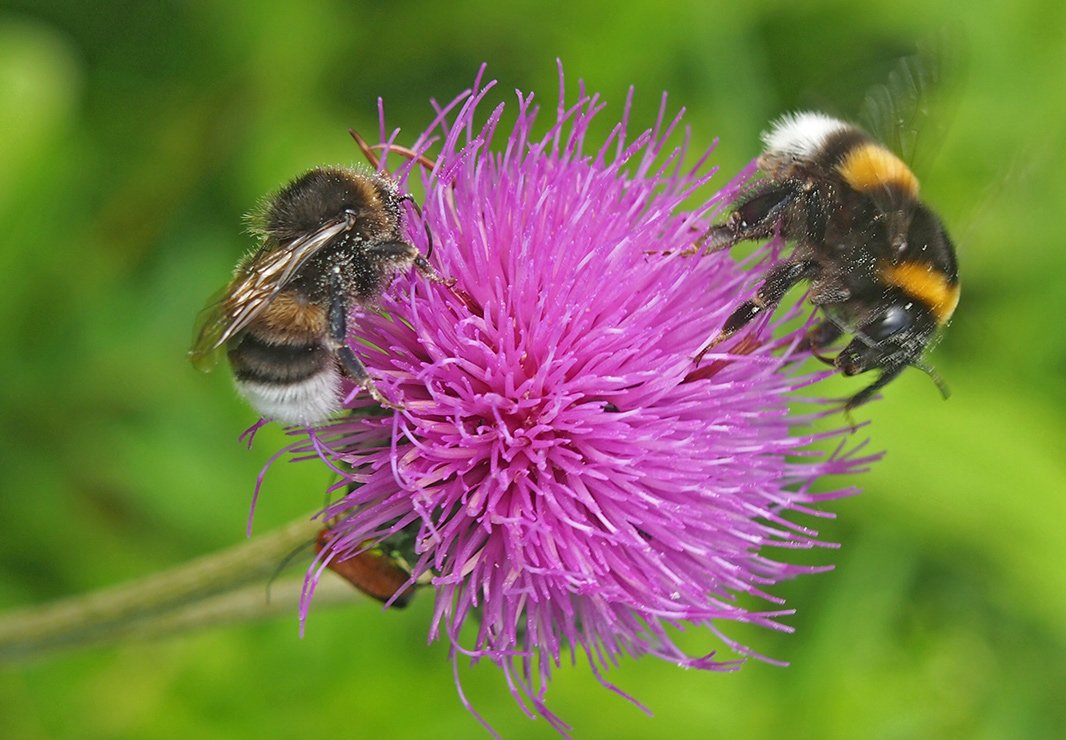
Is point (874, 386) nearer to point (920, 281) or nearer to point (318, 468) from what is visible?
point (920, 281)

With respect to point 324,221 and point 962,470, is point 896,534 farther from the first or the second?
point 324,221

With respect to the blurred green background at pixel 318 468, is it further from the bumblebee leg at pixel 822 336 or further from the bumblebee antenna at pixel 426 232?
the bumblebee antenna at pixel 426 232

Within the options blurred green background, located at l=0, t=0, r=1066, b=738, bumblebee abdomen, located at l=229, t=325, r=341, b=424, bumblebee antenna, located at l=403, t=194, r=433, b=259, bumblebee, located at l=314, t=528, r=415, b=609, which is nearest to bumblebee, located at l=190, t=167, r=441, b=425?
bumblebee abdomen, located at l=229, t=325, r=341, b=424

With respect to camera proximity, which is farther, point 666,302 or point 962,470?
point 962,470

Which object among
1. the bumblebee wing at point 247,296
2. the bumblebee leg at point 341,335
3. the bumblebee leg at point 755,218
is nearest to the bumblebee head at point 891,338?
the bumblebee leg at point 755,218

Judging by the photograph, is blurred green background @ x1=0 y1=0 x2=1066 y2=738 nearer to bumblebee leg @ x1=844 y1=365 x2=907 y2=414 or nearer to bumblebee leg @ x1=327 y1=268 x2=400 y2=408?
bumblebee leg @ x1=844 y1=365 x2=907 y2=414

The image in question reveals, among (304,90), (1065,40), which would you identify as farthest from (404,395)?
(1065,40)
